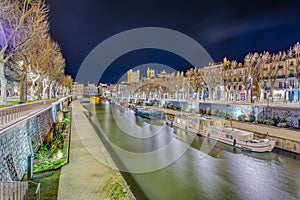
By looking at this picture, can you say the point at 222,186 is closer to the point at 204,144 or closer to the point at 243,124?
the point at 204,144

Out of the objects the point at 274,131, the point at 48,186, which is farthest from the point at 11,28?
the point at 274,131

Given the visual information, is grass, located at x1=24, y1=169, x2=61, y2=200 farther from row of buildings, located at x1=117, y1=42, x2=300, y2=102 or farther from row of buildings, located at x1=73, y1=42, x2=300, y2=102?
row of buildings, located at x1=73, y1=42, x2=300, y2=102

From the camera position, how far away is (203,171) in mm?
12094

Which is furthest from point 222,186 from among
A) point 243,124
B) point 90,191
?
point 243,124

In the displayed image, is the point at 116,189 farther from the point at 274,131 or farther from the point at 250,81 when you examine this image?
the point at 250,81

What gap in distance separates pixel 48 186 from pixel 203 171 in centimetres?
860

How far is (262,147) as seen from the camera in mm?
15422

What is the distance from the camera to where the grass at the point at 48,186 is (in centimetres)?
730

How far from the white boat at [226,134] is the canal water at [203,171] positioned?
1.84 ft

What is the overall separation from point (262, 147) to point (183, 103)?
93.2 ft

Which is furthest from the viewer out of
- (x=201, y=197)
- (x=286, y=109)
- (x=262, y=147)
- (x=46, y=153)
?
(x=286, y=109)

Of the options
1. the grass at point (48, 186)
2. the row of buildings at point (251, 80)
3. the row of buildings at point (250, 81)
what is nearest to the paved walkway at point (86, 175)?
the grass at point (48, 186)

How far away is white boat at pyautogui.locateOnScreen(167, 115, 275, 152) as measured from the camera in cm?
1559

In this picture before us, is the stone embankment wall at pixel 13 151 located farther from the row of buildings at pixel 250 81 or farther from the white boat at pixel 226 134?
the row of buildings at pixel 250 81
